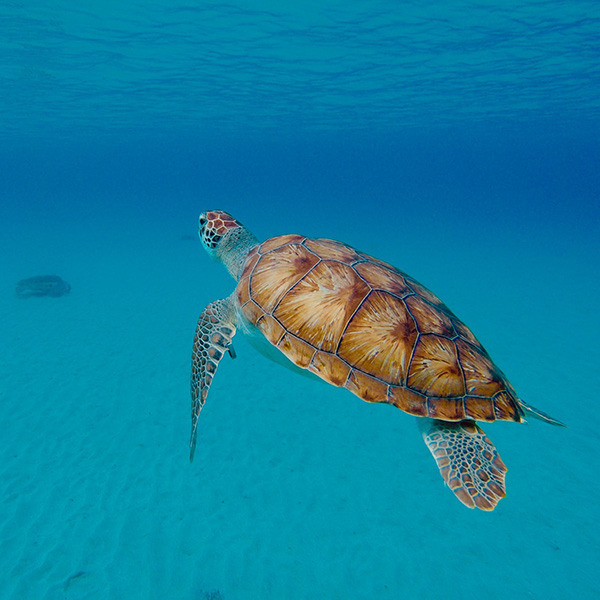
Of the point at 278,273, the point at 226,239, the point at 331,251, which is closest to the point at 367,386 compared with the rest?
the point at 278,273

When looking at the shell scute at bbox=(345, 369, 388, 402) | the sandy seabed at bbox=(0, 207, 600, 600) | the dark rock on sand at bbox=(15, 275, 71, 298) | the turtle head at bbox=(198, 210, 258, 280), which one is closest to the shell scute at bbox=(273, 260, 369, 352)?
the shell scute at bbox=(345, 369, 388, 402)

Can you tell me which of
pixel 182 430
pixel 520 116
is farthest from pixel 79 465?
pixel 520 116

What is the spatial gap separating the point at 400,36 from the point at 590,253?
19.1m

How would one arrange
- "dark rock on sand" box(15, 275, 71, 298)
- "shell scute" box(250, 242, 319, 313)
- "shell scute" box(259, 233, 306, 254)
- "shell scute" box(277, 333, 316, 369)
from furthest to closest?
"dark rock on sand" box(15, 275, 71, 298), "shell scute" box(259, 233, 306, 254), "shell scute" box(250, 242, 319, 313), "shell scute" box(277, 333, 316, 369)

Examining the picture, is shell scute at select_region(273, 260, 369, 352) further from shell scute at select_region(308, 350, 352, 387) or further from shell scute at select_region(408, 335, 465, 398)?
shell scute at select_region(408, 335, 465, 398)

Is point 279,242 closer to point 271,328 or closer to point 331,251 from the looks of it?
point 331,251

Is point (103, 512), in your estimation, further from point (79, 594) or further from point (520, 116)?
point (520, 116)

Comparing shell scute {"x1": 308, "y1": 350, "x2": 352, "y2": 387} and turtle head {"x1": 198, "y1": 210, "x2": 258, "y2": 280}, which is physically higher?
turtle head {"x1": 198, "y1": 210, "x2": 258, "y2": 280}

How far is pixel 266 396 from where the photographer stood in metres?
7.43

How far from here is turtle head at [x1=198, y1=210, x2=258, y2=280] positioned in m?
5.02

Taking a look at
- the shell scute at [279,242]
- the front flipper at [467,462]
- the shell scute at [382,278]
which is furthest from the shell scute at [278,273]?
the front flipper at [467,462]

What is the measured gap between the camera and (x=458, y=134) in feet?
140

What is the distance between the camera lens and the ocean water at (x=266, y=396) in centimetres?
437

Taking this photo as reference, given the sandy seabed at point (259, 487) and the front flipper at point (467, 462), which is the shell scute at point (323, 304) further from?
the sandy seabed at point (259, 487)
